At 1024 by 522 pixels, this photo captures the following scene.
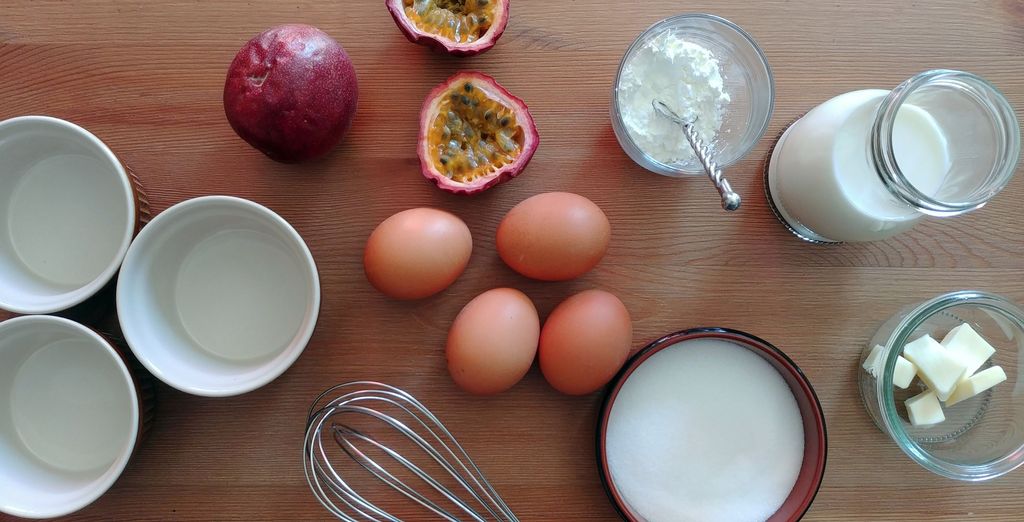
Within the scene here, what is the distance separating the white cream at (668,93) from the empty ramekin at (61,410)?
572mm

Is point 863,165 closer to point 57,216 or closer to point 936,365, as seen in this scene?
point 936,365

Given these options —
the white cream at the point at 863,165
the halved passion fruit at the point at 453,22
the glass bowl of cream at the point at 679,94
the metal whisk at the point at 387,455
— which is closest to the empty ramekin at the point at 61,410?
the metal whisk at the point at 387,455

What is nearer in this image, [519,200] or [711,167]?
[711,167]

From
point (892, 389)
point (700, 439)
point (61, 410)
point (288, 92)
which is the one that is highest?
point (288, 92)

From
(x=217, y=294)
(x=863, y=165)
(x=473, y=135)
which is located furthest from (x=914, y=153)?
(x=217, y=294)

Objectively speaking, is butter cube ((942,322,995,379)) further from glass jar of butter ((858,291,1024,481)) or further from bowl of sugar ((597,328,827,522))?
bowl of sugar ((597,328,827,522))

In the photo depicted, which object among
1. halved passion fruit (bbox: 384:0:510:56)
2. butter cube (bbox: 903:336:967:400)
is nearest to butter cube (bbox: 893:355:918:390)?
butter cube (bbox: 903:336:967:400)

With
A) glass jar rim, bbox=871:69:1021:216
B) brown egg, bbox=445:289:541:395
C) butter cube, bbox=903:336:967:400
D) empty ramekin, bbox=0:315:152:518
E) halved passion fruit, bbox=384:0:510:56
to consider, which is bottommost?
empty ramekin, bbox=0:315:152:518

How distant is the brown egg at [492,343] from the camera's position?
612 millimetres

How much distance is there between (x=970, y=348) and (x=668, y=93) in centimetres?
40

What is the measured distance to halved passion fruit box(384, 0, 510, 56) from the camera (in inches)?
25.6

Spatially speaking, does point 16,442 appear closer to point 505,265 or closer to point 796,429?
point 505,265

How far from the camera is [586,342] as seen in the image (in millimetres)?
612

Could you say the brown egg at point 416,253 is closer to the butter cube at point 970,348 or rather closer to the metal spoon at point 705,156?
the metal spoon at point 705,156
